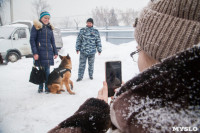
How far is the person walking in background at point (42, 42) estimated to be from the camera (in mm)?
3422

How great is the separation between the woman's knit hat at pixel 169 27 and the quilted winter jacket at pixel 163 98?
0.18m

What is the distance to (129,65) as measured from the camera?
261 inches

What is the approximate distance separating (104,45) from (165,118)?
405 inches

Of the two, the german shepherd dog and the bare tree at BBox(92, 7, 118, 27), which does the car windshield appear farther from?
the bare tree at BBox(92, 7, 118, 27)

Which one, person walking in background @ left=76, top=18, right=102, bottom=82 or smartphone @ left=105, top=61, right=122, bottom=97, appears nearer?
smartphone @ left=105, top=61, right=122, bottom=97

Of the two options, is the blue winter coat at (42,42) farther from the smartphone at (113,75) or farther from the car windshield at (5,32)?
the car windshield at (5,32)

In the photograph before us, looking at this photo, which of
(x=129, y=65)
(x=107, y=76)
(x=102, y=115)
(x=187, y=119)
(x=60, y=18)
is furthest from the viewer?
(x=60, y=18)

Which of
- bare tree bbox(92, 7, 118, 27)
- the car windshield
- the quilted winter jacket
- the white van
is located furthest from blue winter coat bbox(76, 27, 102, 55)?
bare tree bbox(92, 7, 118, 27)

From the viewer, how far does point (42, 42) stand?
3568 mm

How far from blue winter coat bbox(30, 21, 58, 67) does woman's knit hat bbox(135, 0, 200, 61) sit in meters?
3.20

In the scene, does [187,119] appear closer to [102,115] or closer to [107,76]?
[102,115]

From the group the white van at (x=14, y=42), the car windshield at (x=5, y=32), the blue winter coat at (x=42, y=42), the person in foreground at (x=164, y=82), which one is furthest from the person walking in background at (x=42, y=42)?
the car windshield at (x=5, y=32)

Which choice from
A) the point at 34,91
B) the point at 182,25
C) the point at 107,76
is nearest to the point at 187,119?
the point at 182,25

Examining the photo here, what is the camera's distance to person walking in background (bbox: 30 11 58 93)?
3.42 m
